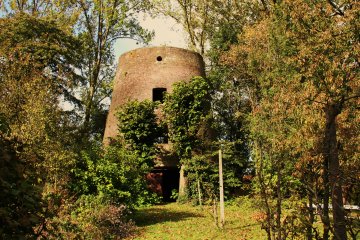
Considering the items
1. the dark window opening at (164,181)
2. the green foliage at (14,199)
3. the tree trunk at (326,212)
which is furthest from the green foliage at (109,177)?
the green foliage at (14,199)

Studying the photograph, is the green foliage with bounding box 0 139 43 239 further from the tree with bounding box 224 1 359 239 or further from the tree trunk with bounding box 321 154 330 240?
the tree with bounding box 224 1 359 239

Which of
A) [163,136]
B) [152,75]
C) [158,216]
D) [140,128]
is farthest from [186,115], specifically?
[158,216]

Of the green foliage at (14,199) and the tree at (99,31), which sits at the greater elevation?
the tree at (99,31)

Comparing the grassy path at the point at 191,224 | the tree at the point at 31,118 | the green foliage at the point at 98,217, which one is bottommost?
the grassy path at the point at 191,224

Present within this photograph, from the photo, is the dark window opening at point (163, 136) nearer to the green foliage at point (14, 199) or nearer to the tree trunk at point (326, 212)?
the tree trunk at point (326, 212)

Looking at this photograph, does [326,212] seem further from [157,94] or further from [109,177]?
[157,94]

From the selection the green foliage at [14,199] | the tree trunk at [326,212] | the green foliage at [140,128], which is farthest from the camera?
the green foliage at [140,128]

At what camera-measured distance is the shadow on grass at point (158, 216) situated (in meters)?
15.1

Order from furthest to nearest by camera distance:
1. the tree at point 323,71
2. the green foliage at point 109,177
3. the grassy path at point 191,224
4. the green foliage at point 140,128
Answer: the green foliage at point 140,128, the green foliage at point 109,177, the grassy path at point 191,224, the tree at point 323,71

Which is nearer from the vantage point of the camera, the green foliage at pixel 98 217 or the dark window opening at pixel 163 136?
the green foliage at pixel 98 217

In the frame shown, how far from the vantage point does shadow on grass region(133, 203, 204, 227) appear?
→ 49.6ft

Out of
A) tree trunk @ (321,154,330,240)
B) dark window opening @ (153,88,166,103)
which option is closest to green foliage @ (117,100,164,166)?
dark window opening @ (153,88,166,103)

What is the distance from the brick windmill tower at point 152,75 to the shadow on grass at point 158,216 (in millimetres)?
5020

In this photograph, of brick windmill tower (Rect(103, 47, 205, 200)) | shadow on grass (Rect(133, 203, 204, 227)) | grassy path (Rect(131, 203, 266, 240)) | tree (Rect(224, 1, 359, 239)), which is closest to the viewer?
tree (Rect(224, 1, 359, 239))
